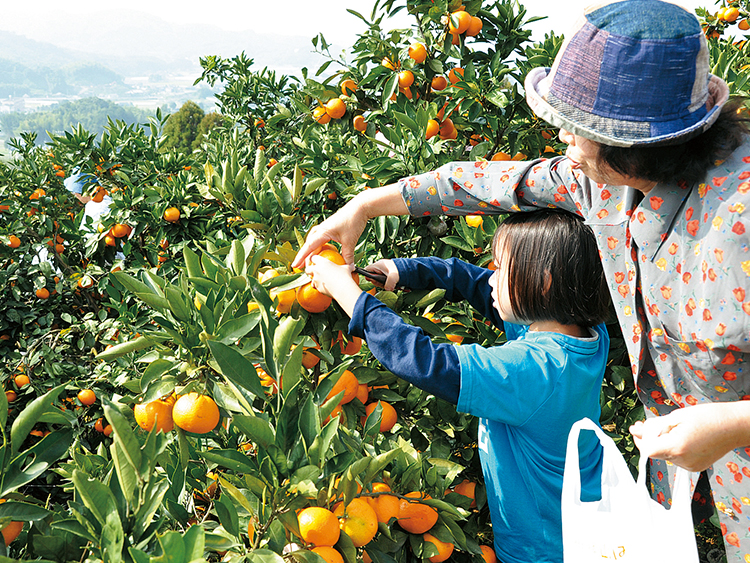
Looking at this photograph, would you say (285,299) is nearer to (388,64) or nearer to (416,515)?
(416,515)

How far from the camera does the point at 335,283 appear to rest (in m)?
1.01

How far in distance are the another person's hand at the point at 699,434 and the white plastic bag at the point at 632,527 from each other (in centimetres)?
5

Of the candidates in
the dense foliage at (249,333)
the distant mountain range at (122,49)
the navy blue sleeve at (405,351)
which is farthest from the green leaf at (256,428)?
the distant mountain range at (122,49)

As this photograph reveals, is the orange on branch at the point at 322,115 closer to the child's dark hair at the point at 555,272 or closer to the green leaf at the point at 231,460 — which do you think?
the child's dark hair at the point at 555,272

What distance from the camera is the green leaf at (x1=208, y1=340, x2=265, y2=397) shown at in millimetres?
723

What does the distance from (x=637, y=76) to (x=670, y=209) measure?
0.26m

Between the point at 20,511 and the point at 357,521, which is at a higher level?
the point at 20,511

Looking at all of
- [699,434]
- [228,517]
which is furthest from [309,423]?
[699,434]

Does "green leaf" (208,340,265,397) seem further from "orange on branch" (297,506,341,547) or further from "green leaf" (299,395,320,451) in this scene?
"orange on branch" (297,506,341,547)

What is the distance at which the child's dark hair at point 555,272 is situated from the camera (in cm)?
114

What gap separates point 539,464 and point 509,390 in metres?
0.23

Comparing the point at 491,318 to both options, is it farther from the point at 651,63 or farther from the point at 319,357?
the point at 651,63

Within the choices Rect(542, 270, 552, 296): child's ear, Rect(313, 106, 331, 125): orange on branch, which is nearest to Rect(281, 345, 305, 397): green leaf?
Rect(542, 270, 552, 296): child's ear

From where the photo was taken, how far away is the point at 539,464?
1.14 metres
